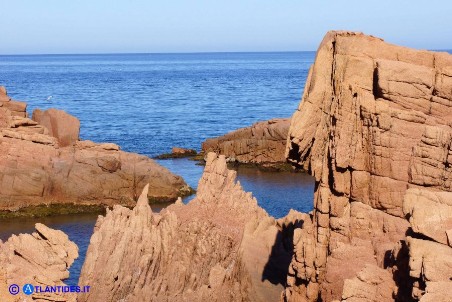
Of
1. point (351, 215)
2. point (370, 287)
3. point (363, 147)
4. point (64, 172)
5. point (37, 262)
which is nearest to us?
point (370, 287)

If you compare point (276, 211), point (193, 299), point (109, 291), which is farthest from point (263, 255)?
point (276, 211)

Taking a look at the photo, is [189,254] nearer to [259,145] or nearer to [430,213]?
[430,213]

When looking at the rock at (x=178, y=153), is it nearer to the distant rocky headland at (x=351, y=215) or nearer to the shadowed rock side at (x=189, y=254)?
the shadowed rock side at (x=189, y=254)

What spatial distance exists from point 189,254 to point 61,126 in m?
39.8

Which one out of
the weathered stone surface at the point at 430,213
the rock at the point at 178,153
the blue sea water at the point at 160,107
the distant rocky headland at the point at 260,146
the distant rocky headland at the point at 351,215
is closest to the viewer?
the weathered stone surface at the point at 430,213

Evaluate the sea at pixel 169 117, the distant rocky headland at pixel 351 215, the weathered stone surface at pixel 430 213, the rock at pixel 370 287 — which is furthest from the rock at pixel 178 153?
the weathered stone surface at pixel 430 213

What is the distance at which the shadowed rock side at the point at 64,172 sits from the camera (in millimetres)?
58938

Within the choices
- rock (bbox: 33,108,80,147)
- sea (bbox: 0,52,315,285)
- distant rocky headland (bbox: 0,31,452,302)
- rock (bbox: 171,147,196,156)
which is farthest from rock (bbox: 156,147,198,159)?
distant rocky headland (bbox: 0,31,452,302)

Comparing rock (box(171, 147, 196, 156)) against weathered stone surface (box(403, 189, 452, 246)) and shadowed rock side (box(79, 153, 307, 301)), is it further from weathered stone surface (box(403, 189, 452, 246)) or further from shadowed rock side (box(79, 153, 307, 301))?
weathered stone surface (box(403, 189, 452, 246))

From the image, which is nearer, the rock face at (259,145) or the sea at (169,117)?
the sea at (169,117)

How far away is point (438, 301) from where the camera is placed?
51.5ft

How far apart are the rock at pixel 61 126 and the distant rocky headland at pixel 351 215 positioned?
3880cm

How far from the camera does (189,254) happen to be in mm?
30375

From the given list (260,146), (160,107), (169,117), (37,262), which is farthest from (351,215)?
(160,107)
